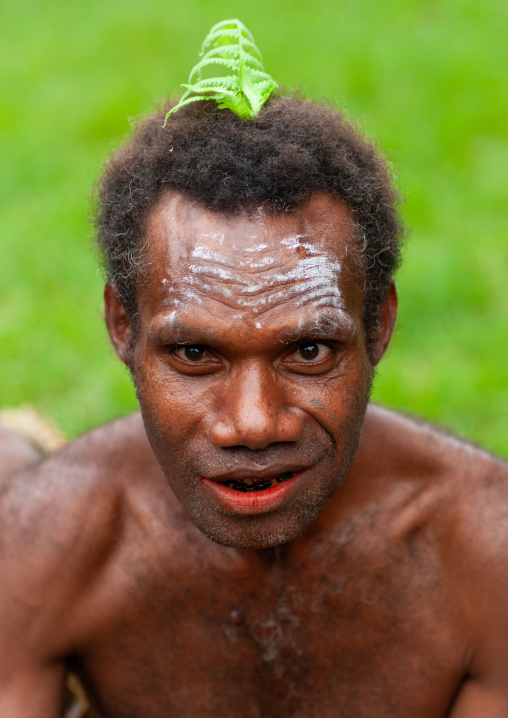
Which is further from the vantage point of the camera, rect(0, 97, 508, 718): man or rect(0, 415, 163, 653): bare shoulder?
rect(0, 415, 163, 653): bare shoulder

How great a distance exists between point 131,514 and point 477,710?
130 centimetres

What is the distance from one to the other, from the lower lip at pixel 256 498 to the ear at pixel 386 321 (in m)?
0.55

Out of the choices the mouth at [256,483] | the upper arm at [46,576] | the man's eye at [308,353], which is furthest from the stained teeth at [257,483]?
the upper arm at [46,576]

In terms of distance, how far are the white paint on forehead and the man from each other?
148 millimetres

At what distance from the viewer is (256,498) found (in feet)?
9.11

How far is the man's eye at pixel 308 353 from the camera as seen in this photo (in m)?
2.74

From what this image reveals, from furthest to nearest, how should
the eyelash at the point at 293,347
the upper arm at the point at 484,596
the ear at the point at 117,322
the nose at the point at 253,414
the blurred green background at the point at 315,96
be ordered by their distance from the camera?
the blurred green background at the point at 315,96 < the upper arm at the point at 484,596 < the ear at the point at 117,322 < the eyelash at the point at 293,347 < the nose at the point at 253,414

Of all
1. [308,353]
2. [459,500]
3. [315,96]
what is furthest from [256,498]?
[315,96]

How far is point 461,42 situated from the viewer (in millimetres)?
9219

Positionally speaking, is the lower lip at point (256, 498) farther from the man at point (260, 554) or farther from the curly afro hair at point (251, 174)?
the curly afro hair at point (251, 174)

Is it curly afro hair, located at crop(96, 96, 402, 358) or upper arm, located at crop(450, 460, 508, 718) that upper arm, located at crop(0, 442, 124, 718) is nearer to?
curly afro hair, located at crop(96, 96, 402, 358)

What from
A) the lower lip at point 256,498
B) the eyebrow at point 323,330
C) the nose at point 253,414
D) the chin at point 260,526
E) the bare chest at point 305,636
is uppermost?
the eyebrow at point 323,330

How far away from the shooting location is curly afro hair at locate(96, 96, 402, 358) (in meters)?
2.68

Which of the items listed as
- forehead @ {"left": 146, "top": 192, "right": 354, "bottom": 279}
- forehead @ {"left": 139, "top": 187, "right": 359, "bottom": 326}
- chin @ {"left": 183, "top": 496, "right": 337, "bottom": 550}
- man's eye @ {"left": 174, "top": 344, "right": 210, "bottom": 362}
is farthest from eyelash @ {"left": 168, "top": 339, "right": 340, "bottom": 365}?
chin @ {"left": 183, "top": 496, "right": 337, "bottom": 550}
